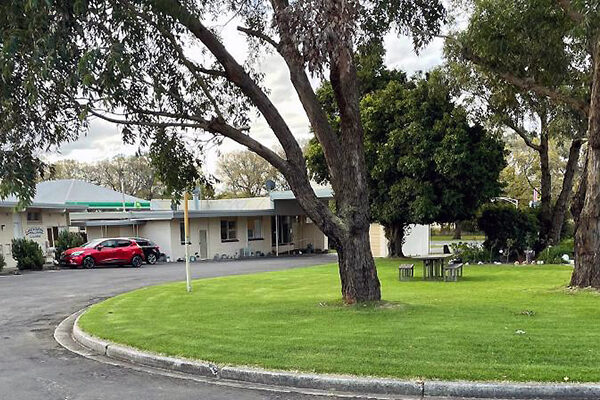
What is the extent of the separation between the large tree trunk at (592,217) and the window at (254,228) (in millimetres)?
27918

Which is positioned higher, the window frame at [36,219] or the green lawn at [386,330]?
the window frame at [36,219]

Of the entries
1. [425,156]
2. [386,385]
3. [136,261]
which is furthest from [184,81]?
[136,261]

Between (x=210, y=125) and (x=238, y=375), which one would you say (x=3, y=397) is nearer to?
(x=238, y=375)

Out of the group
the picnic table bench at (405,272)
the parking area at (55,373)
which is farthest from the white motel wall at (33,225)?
the picnic table bench at (405,272)

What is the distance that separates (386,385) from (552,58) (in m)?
13.1

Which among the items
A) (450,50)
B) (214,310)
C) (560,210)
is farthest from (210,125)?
(560,210)

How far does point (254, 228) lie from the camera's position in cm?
3894

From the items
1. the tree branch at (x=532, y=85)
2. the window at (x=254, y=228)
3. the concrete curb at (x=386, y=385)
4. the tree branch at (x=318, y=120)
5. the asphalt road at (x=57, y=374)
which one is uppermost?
the tree branch at (x=532, y=85)

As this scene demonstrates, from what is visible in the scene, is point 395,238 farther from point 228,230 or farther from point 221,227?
point 228,230

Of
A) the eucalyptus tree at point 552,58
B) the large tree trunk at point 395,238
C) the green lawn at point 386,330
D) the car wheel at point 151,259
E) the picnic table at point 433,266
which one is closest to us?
the green lawn at point 386,330

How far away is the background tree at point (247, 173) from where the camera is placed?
57875 mm

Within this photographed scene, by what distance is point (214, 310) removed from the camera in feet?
35.3

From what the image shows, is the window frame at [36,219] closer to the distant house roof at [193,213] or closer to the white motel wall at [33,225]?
the white motel wall at [33,225]

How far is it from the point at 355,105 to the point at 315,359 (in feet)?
18.0
